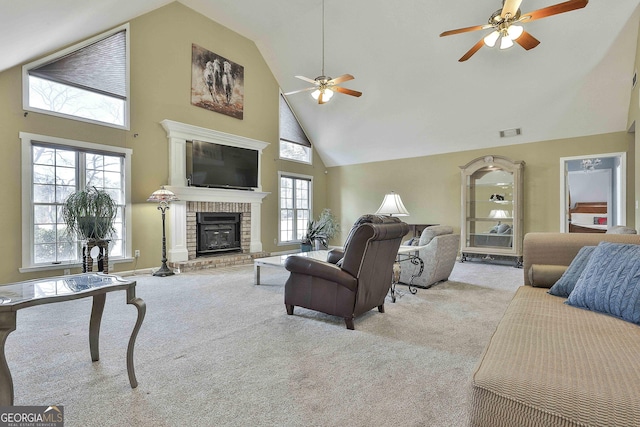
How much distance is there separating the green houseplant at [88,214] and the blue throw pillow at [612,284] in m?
5.21

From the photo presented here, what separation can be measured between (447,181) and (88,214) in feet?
22.4

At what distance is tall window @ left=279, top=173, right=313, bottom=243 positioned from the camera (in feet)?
26.4

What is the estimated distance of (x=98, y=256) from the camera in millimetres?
4551

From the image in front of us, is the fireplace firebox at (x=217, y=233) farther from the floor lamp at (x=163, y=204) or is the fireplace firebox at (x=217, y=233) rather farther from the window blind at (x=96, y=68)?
the window blind at (x=96, y=68)

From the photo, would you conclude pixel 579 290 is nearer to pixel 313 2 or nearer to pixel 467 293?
pixel 467 293

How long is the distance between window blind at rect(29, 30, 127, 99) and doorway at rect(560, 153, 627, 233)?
7.95 m

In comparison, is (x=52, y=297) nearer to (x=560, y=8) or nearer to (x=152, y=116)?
(x=560, y=8)

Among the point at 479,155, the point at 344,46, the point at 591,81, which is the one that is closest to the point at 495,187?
the point at 479,155

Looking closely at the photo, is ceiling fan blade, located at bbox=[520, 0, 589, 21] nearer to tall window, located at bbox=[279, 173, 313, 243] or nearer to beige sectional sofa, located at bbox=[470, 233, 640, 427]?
beige sectional sofa, located at bbox=[470, 233, 640, 427]

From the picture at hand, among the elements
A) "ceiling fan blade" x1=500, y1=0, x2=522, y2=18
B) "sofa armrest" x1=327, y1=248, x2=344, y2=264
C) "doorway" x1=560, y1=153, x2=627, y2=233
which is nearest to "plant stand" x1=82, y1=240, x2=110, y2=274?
"sofa armrest" x1=327, y1=248, x2=344, y2=264

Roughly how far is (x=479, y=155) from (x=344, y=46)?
12.0 feet

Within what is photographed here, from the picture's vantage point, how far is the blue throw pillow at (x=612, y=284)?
1586 mm

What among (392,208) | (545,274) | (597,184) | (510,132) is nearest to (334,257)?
(392,208)

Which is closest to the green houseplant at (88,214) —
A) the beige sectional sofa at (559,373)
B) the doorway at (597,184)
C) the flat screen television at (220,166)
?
the flat screen television at (220,166)
